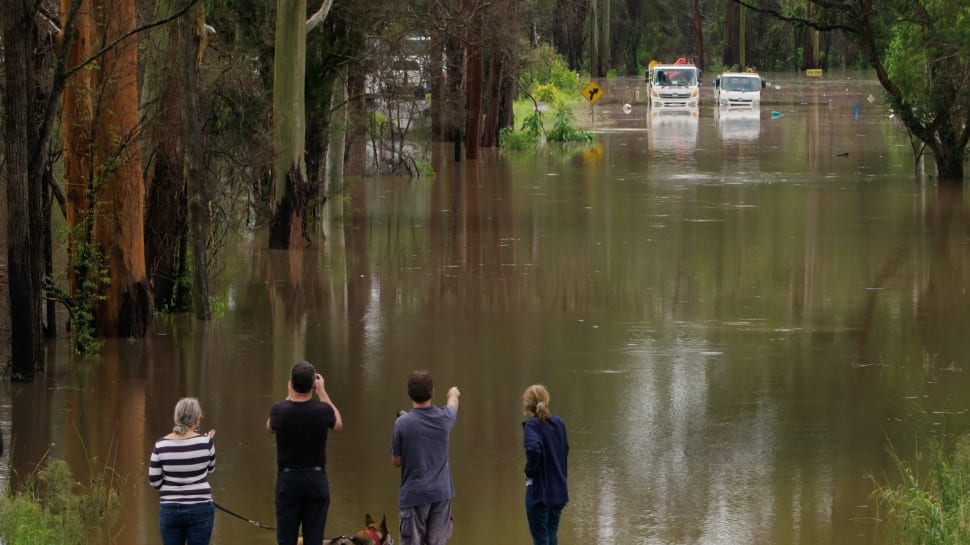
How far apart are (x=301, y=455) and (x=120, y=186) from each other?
9.78 metres

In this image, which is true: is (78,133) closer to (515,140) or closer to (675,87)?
(515,140)

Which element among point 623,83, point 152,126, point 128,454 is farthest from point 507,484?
point 623,83

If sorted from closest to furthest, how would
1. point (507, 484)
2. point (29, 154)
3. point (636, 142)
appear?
point (507, 484) → point (29, 154) → point (636, 142)

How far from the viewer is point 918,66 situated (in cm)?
3238

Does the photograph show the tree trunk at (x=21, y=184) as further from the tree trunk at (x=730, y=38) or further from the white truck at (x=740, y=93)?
the tree trunk at (x=730, y=38)

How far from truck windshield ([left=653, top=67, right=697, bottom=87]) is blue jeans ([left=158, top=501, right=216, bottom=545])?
205 feet

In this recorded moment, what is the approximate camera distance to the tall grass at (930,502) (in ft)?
27.8

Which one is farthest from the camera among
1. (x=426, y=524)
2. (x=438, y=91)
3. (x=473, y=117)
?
(x=473, y=117)

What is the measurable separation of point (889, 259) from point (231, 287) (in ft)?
31.7

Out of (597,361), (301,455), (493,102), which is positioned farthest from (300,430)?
(493,102)

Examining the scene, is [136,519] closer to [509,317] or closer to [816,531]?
[816,531]

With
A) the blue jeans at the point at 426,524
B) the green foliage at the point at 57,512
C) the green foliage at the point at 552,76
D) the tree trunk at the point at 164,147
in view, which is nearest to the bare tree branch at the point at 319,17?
the tree trunk at the point at 164,147

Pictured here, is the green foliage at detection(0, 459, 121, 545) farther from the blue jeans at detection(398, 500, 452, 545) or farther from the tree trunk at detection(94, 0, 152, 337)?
the tree trunk at detection(94, 0, 152, 337)

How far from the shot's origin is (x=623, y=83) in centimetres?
9394
